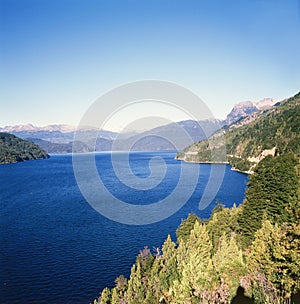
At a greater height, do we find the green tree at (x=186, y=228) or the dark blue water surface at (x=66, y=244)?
the green tree at (x=186, y=228)

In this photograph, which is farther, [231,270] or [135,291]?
[135,291]

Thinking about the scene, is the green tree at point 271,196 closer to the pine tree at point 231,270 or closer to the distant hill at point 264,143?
the pine tree at point 231,270

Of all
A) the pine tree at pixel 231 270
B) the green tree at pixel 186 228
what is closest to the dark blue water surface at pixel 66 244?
the green tree at pixel 186 228

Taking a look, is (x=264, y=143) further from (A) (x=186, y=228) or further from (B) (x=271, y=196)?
(A) (x=186, y=228)

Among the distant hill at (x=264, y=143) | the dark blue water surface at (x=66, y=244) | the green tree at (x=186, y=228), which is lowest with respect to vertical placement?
the dark blue water surface at (x=66, y=244)

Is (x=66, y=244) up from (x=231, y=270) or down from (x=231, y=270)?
down

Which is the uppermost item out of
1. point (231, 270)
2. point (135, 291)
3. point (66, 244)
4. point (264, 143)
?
point (264, 143)

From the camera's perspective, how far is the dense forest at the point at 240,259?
19.7m

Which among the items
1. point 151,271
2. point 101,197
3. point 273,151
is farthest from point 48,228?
point 273,151

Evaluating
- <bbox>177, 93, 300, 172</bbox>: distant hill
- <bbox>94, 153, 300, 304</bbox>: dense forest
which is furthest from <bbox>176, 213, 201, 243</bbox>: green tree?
<bbox>177, 93, 300, 172</bbox>: distant hill

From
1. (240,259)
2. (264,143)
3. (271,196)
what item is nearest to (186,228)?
(271,196)

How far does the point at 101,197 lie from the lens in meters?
84.9

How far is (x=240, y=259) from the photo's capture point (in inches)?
982

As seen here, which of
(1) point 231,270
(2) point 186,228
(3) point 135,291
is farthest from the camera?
(2) point 186,228
